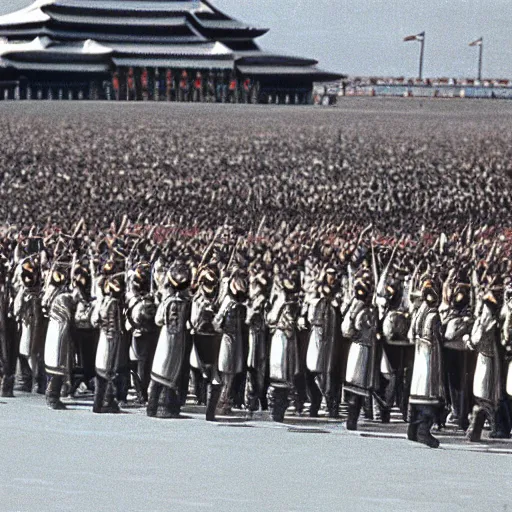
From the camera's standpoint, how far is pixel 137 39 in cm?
15025

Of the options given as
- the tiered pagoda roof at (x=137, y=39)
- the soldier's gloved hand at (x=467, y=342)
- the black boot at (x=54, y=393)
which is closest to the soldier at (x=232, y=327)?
the black boot at (x=54, y=393)

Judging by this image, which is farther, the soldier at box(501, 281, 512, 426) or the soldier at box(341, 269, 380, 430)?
the soldier at box(341, 269, 380, 430)

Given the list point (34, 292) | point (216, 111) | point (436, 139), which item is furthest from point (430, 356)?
point (216, 111)

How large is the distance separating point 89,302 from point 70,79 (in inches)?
4689

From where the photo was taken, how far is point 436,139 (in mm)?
73688

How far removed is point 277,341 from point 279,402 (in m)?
0.84

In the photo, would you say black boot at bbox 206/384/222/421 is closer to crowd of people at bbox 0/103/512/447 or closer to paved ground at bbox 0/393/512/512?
crowd of people at bbox 0/103/512/447

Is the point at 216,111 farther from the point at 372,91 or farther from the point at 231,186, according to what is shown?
the point at 372,91

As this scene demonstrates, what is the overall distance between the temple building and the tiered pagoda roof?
81 millimetres

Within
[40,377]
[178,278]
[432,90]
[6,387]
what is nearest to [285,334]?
[178,278]

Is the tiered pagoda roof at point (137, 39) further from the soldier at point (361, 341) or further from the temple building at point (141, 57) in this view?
the soldier at point (361, 341)

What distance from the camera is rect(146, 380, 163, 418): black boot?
2270 centimetres

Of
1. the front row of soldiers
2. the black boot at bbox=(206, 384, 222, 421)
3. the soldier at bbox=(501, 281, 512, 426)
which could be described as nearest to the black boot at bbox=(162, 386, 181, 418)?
the front row of soldiers

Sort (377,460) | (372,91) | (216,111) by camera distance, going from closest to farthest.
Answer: (377,460)
(216,111)
(372,91)
